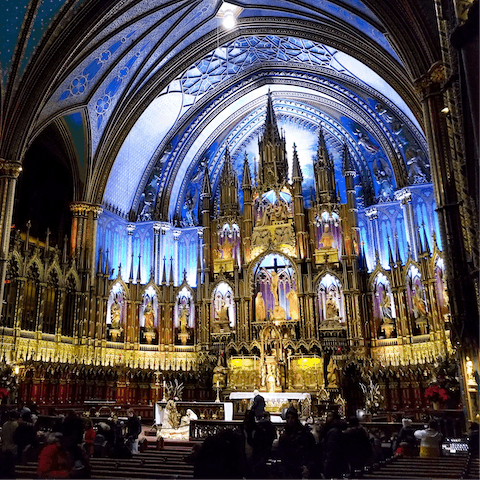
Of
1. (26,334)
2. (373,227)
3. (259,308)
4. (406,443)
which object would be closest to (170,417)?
(26,334)

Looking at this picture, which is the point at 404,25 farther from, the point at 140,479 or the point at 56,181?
the point at 56,181

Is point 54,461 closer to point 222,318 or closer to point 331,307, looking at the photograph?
point 331,307

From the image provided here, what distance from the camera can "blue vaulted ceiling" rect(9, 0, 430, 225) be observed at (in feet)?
70.9

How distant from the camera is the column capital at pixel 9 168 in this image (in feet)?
62.3

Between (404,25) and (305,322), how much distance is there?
42.5 ft

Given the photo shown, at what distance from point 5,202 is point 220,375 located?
11567 mm

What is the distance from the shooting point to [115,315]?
23.6 m

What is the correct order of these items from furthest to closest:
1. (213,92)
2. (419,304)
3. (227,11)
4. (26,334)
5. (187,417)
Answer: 1. (213,92)
2. (227,11)
3. (419,304)
4. (26,334)
5. (187,417)

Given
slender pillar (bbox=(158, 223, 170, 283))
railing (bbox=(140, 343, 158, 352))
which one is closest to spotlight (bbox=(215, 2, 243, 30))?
slender pillar (bbox=(158, 223, 170, 283))

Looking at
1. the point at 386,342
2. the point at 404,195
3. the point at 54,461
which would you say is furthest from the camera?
the point at 404,195

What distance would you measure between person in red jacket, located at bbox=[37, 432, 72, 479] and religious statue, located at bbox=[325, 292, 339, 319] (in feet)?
61.0

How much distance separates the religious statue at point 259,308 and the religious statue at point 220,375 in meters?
2.78

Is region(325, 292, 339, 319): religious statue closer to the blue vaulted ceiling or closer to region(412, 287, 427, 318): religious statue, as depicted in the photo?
region(412, 287, 427, 318): religious statue

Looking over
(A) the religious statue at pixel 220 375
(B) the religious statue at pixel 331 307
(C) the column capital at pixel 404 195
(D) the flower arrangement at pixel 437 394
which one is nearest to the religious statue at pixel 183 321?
(A) the religious statue at pixel 220 375
